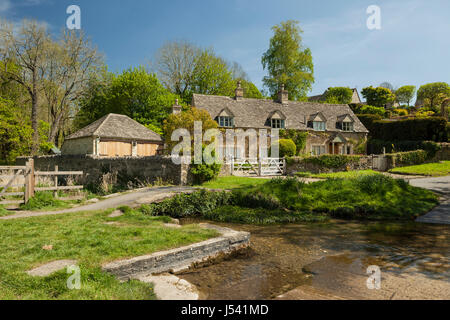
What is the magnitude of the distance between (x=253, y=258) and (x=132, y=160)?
14.2m

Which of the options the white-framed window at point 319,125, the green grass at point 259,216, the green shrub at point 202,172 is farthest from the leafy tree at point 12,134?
the white-framed window at point 319,125

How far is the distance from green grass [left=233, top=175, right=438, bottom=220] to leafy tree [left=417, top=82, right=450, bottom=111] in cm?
6068

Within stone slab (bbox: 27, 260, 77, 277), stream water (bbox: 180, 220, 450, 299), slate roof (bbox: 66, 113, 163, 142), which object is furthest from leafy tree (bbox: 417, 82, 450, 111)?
stone slab (bbox: 27, 260, 77, 277)

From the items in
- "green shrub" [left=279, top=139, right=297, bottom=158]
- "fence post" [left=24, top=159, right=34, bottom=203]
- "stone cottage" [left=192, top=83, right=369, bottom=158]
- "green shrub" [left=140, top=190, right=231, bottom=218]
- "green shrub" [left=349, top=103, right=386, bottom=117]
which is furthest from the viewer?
"green shrub" [left=349, top=103, right=386, bottom=117]

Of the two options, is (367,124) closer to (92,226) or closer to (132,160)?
(132,160)

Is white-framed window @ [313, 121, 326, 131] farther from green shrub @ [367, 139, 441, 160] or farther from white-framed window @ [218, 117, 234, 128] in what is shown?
white-framed window @ [218, 117, 234, 128]

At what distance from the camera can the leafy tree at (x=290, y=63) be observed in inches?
1908

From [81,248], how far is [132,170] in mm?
13802

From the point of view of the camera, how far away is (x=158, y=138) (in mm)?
31688

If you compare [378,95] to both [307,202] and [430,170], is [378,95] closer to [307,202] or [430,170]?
[430,170]

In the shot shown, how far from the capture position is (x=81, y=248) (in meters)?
5.85

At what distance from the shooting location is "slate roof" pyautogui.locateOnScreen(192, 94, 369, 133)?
34906mm

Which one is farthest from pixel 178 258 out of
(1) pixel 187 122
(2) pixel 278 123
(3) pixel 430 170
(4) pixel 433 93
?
(4) pixel 433 93

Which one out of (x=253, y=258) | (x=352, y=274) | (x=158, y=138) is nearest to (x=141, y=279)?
(x=253, y=258)
